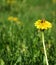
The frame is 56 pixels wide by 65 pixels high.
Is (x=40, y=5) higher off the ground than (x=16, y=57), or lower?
lower

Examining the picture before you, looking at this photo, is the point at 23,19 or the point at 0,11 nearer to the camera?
the point at 23,19

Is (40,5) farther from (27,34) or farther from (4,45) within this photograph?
(4,45)

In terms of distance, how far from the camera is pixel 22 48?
498 cm

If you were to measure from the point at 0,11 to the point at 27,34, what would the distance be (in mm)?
3597

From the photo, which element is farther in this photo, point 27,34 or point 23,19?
point 23,19

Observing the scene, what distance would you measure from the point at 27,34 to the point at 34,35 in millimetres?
468

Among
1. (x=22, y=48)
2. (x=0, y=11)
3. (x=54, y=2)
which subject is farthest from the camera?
(x=54, y=2)

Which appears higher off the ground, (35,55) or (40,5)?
(35,55)

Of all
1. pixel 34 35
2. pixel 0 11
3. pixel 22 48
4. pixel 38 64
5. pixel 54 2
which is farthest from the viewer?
pixel 54 2

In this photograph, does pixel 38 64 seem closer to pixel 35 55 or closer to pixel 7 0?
pixel 35 55

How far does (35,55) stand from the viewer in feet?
14.7

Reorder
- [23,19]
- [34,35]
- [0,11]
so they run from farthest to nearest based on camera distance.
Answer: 1. [0,11]
2. [23,19]
3. [34,35]

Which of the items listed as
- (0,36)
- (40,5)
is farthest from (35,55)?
(40,5)

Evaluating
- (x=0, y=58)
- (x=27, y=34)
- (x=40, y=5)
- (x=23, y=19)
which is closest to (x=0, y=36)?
(x=27, y=34)
